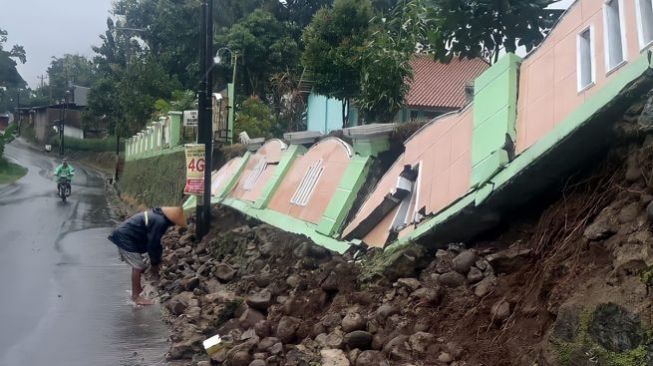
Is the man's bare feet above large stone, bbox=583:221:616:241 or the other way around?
the other way around

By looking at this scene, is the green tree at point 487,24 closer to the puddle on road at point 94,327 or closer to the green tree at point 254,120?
the puddle on road at point 94,327

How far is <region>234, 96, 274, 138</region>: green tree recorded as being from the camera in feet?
74.3

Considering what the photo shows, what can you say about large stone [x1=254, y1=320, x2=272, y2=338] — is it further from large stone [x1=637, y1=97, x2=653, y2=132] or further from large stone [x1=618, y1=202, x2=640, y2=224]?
large stone [x1=637, y1=97, x2=653, y2=132]

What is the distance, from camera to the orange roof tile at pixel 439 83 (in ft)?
76.2

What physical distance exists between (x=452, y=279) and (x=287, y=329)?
1.46 metres

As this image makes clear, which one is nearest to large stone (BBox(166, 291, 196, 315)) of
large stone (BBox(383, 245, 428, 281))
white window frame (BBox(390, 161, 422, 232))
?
white window frame (BBox(390, 161, 422, 232))

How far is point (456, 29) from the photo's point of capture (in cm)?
952

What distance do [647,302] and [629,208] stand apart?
0.89 metres

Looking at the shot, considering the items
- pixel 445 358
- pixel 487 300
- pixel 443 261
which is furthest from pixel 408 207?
pixel 445 358

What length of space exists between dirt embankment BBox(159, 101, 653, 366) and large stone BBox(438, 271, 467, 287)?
10mm

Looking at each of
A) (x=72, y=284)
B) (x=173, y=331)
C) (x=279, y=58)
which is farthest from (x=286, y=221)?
(x=279, y=58)

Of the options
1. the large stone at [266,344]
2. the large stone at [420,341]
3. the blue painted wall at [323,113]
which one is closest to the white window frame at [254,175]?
the large stone at [266,344]

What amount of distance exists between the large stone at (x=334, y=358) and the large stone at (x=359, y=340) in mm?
103

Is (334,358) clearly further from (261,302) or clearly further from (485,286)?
(261,302)
